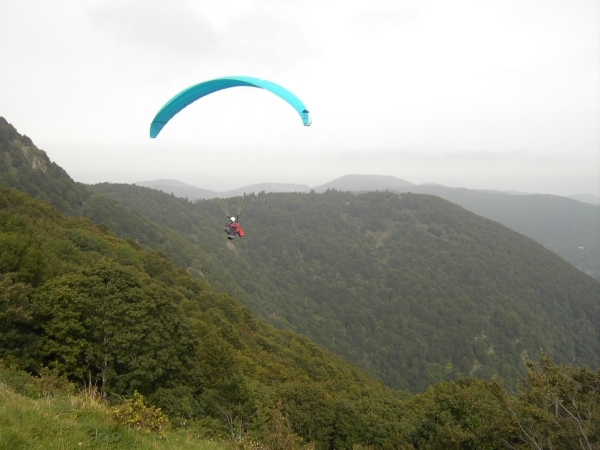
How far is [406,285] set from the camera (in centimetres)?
11744

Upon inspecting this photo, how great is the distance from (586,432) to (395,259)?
416ft

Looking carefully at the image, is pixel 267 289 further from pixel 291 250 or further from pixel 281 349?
pixel 281 349

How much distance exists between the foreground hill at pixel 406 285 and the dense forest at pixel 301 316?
0.65 meters

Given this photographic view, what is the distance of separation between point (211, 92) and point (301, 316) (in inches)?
3462

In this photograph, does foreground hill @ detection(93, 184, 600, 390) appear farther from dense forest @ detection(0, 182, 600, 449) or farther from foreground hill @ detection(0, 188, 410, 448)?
dense forest @ detection(0, 182, 600, 449)

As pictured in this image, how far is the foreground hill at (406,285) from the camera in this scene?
94562mm

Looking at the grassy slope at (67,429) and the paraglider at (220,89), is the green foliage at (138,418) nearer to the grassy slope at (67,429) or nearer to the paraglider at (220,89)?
the grassy slope at (67,429)

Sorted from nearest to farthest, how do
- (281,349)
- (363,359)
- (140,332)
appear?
(140,332)
(281,349)
(363,359)

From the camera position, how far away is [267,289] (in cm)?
10088

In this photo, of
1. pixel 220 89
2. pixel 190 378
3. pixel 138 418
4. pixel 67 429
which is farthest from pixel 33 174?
pixel 67 429

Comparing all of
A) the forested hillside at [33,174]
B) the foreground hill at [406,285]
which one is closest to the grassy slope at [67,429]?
the forested hillside at [33,174]

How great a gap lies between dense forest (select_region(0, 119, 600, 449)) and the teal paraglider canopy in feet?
21.8

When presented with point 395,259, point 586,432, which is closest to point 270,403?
point 586,432

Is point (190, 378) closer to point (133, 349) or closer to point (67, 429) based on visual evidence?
point (133, 349)
